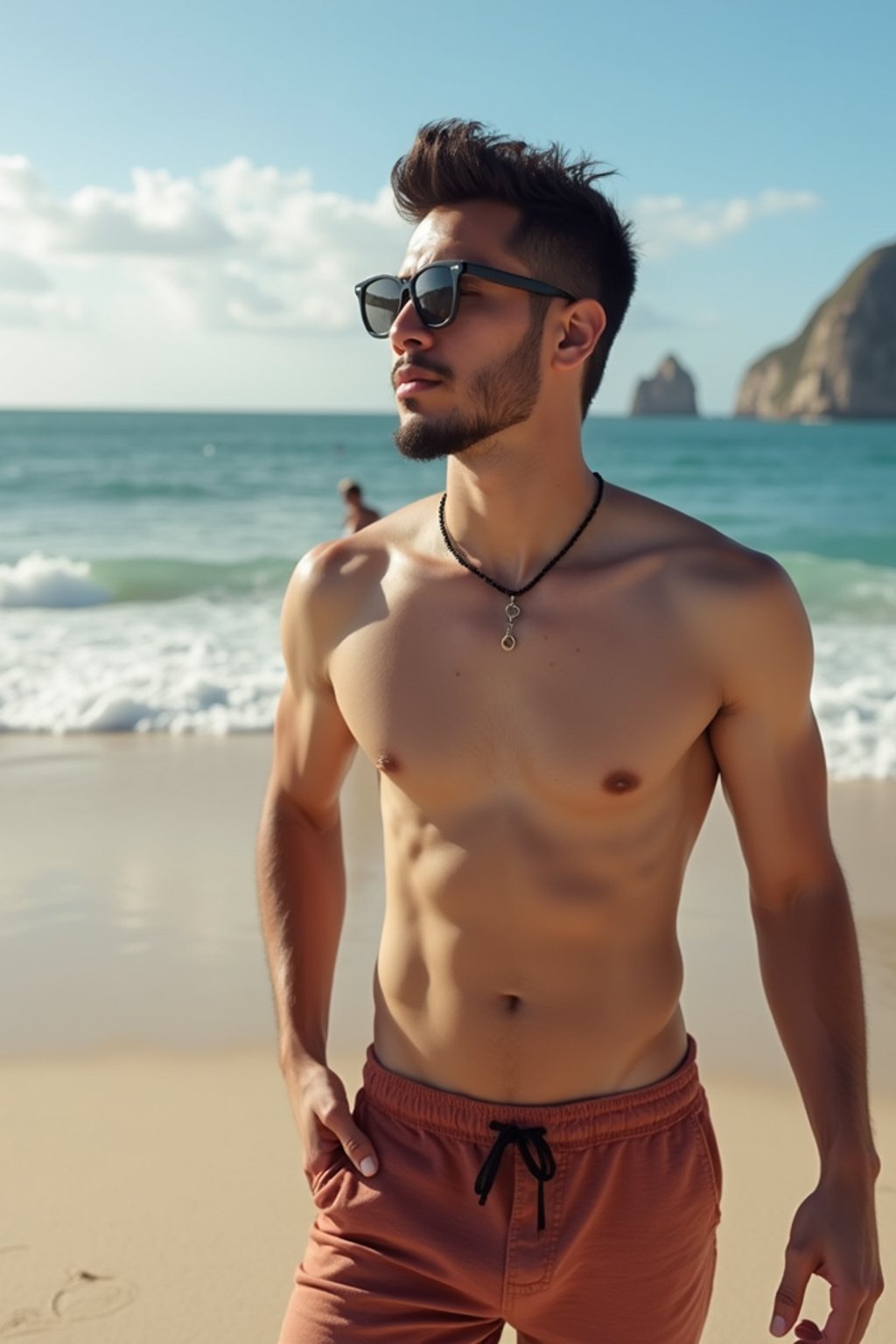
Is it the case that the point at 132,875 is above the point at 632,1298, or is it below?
below

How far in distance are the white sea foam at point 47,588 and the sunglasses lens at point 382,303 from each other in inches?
634

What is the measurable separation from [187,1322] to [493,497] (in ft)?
6.66

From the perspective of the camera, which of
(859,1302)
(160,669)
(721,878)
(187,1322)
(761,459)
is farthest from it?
(761,459)

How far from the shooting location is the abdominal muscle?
6.84 ft

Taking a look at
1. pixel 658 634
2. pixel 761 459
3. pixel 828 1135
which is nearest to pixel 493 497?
pixel 658 634

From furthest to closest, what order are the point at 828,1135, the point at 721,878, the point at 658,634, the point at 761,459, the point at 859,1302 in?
the point at 761,459
the point at 721,878
the point at 658,634
the point at 828,1135
the point at 859,1302

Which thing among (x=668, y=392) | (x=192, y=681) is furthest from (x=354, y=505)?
(x=668, y=392)

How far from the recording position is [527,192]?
2.21 metres

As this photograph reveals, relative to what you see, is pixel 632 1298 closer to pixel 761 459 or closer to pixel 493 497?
Result: pixel 493 497

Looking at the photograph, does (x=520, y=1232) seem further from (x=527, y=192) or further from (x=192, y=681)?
(x=192, y=681)

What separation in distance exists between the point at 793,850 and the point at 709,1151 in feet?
1.45

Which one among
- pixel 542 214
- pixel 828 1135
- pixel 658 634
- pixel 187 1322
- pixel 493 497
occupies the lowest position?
pixel 187 1322

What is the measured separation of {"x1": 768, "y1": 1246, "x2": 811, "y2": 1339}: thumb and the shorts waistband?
292 millimetres

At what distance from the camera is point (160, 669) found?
1160cm
